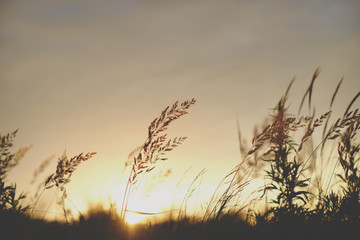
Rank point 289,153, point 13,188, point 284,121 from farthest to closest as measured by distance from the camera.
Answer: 1. point 289,153
2. point 13,188
3. point 284,121

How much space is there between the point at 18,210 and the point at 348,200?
12.1ft

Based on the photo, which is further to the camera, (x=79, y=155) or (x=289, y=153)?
(x=289, y=153)

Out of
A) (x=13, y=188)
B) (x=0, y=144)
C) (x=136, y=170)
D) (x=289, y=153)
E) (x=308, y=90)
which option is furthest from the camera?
(x=289, y=153)

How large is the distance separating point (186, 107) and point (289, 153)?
1786 mm

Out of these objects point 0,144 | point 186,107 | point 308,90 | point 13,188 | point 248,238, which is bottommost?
point 248,238

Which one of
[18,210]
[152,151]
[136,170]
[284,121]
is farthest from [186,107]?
[18,210]

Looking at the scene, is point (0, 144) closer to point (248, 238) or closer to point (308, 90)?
point (248, 238)

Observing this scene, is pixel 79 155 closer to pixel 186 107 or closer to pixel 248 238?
pixel 186 107

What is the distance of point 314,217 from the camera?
2887mm

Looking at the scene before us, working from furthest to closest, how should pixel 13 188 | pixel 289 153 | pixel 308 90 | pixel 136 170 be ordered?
1. pixel 289 153
2. pixel 308 90
3. pixel 13 188
4. pixel 136 170

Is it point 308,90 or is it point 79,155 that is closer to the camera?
point 79,155

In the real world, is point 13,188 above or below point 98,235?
above

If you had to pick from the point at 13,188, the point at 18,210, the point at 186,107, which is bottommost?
the point at 18,210

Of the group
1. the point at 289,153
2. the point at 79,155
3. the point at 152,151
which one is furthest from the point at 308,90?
the point at 79,155
